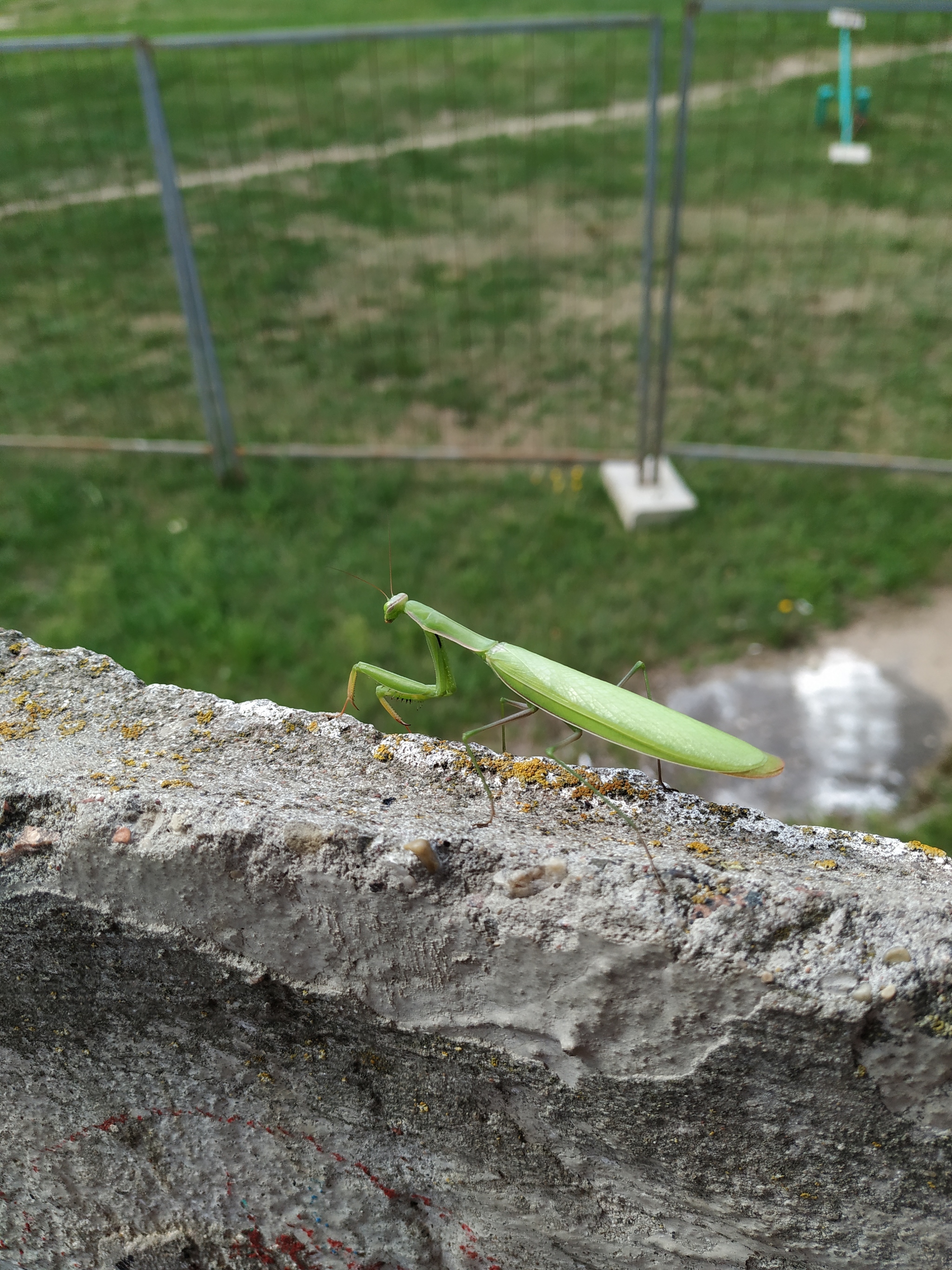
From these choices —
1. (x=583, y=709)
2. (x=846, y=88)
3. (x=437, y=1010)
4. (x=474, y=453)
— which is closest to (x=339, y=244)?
(x=474, y=453)

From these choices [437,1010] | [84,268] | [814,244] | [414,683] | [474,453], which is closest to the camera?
[437,1010]

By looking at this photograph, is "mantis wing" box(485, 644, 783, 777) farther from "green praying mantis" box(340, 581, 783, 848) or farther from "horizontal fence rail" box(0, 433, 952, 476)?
"horizontal fence rail" box(0, 433, 952, 476)

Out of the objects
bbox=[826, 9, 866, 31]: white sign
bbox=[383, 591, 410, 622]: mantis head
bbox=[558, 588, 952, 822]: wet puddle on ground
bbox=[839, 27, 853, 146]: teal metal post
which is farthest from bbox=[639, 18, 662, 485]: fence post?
bbox=[383, 591, 410, 622]: mantis head

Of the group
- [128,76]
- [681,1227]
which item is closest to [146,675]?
[681,1227]

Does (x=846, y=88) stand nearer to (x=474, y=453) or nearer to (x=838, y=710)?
(x=474, y=453)

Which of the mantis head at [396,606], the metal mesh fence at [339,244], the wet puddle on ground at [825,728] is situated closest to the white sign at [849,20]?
the metal mesh fence at [339,244]

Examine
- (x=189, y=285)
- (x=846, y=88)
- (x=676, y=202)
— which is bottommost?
(x=189, y=285)

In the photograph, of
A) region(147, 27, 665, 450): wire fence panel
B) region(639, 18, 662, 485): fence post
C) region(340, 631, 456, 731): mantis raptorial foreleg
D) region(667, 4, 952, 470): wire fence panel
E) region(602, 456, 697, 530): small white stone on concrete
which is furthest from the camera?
region(147, 27, 665, 450): wire fence panel

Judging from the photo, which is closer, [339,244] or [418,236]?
[339,244]
